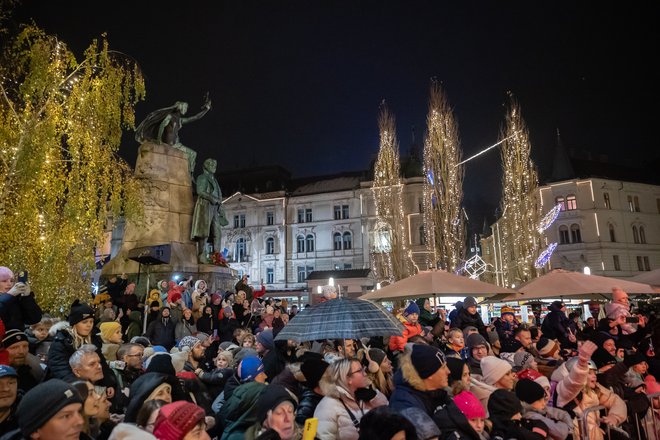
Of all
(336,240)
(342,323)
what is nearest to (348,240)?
(336,240)

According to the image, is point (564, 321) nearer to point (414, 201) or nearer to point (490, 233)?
point (414, 201)

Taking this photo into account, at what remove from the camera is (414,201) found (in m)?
51.5

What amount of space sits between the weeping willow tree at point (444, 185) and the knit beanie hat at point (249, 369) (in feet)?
79.0

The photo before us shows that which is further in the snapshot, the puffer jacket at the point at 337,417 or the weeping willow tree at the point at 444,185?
the weeping willow tree at the point at 444,185

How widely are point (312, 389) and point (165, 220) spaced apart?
35.6 ft

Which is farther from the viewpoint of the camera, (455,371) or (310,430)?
(455,371)

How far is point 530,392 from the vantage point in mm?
4613

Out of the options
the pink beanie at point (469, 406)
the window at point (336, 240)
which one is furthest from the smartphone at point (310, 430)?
the window at point (336, 240)

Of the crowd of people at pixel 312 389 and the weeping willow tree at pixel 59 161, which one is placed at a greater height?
the weeping willow tree at pixel 59 161

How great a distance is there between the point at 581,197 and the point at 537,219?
819 inches

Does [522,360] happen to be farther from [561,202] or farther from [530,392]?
[561,202]

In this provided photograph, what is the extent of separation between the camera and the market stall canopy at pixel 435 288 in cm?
1004

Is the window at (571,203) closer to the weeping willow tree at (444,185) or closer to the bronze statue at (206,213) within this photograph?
the weeping willow tree at (444,185)

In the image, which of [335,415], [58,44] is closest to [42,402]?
[335,415]
